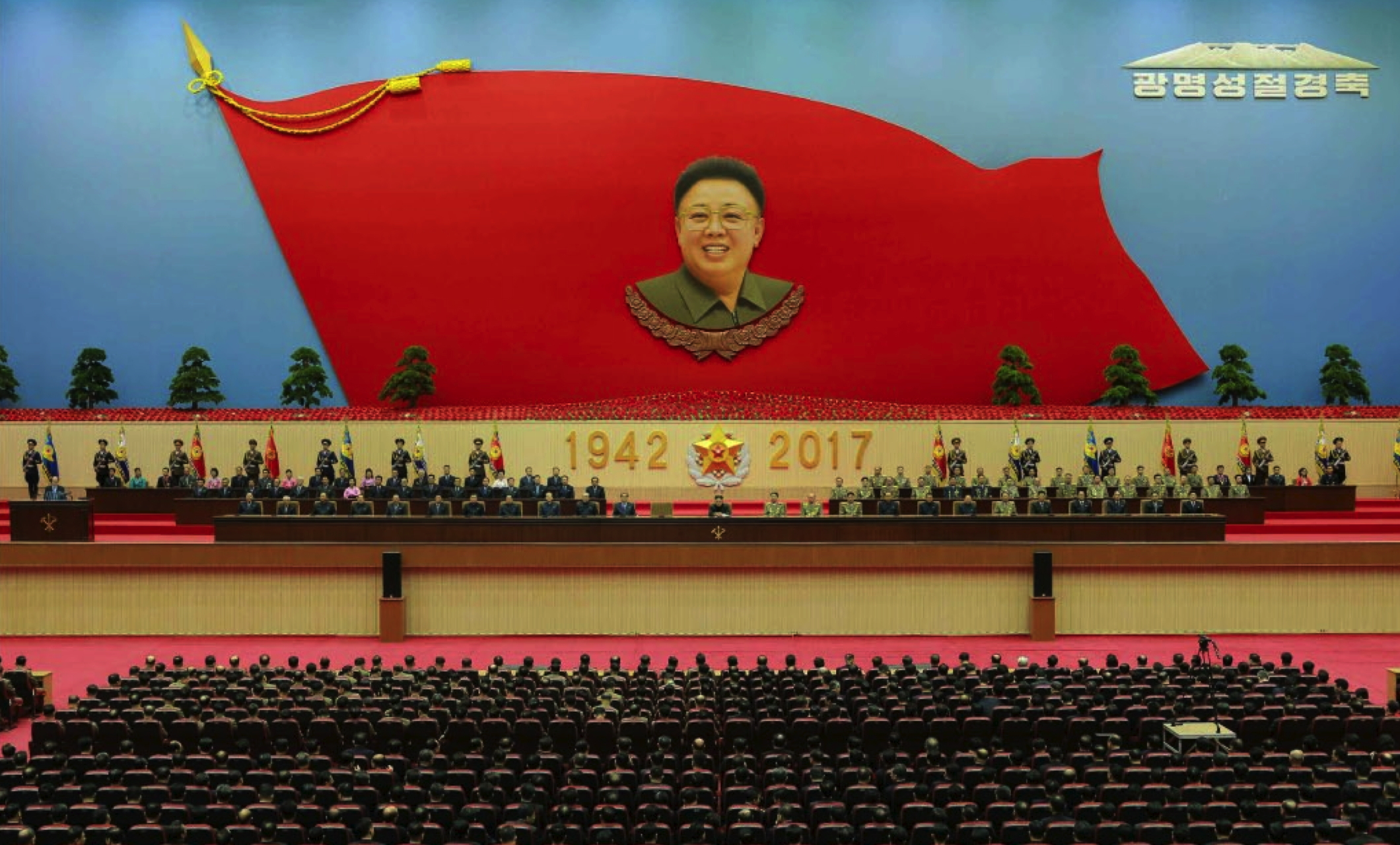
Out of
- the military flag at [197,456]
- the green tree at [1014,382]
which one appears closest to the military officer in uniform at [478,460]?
the military flag at [197,456]

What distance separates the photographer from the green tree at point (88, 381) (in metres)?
21.0

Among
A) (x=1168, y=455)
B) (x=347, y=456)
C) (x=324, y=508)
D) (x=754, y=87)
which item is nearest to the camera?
(x=324, y=508)

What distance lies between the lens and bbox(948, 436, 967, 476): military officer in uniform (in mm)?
18344

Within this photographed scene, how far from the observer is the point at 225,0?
22094 mm

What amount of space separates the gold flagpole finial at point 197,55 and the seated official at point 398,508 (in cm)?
1075

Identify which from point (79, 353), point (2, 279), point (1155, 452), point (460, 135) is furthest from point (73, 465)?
point (1155, 452)

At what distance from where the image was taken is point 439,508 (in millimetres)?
15500

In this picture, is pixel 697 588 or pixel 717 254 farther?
pixel 717 254

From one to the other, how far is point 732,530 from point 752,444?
4243 millimetres

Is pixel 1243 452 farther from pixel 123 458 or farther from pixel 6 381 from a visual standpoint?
pixel 6 381

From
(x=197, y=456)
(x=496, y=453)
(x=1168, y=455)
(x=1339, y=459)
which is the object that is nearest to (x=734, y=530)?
(x=496, y=453)

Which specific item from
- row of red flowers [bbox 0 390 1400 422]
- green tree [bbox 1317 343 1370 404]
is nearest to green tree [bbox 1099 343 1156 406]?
row of red flowers [bbox 0 390 1400 422]

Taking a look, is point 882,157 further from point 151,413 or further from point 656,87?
point 151,413

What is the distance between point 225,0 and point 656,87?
310 inches
